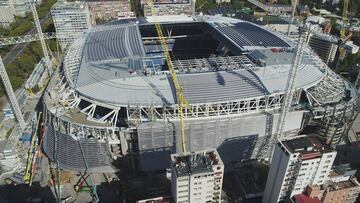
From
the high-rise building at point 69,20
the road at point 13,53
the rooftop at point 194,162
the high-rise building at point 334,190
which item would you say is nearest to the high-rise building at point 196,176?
the rooftop at point 194,162

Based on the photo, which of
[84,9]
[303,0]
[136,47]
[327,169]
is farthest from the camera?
[303,0]

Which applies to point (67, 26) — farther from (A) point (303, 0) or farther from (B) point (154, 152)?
(A) point (303, 0)

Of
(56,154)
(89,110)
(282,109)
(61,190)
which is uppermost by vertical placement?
(282,109)

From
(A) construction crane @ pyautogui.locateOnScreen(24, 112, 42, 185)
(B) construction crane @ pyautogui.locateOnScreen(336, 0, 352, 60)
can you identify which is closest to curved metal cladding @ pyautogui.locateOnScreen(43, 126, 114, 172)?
(A) construction crane @ pyautogui.locateOnScreen(24, 112, 42, 185)

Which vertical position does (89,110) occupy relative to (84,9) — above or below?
below

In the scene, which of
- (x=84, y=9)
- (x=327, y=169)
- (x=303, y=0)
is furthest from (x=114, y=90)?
(x=303, y=0)

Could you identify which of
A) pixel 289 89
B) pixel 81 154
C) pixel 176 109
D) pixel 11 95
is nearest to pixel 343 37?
pixel 289 89

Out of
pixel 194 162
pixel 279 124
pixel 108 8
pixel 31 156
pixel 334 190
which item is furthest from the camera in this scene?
pixel 108 8

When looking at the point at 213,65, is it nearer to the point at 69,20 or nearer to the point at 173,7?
the point at 69,20
